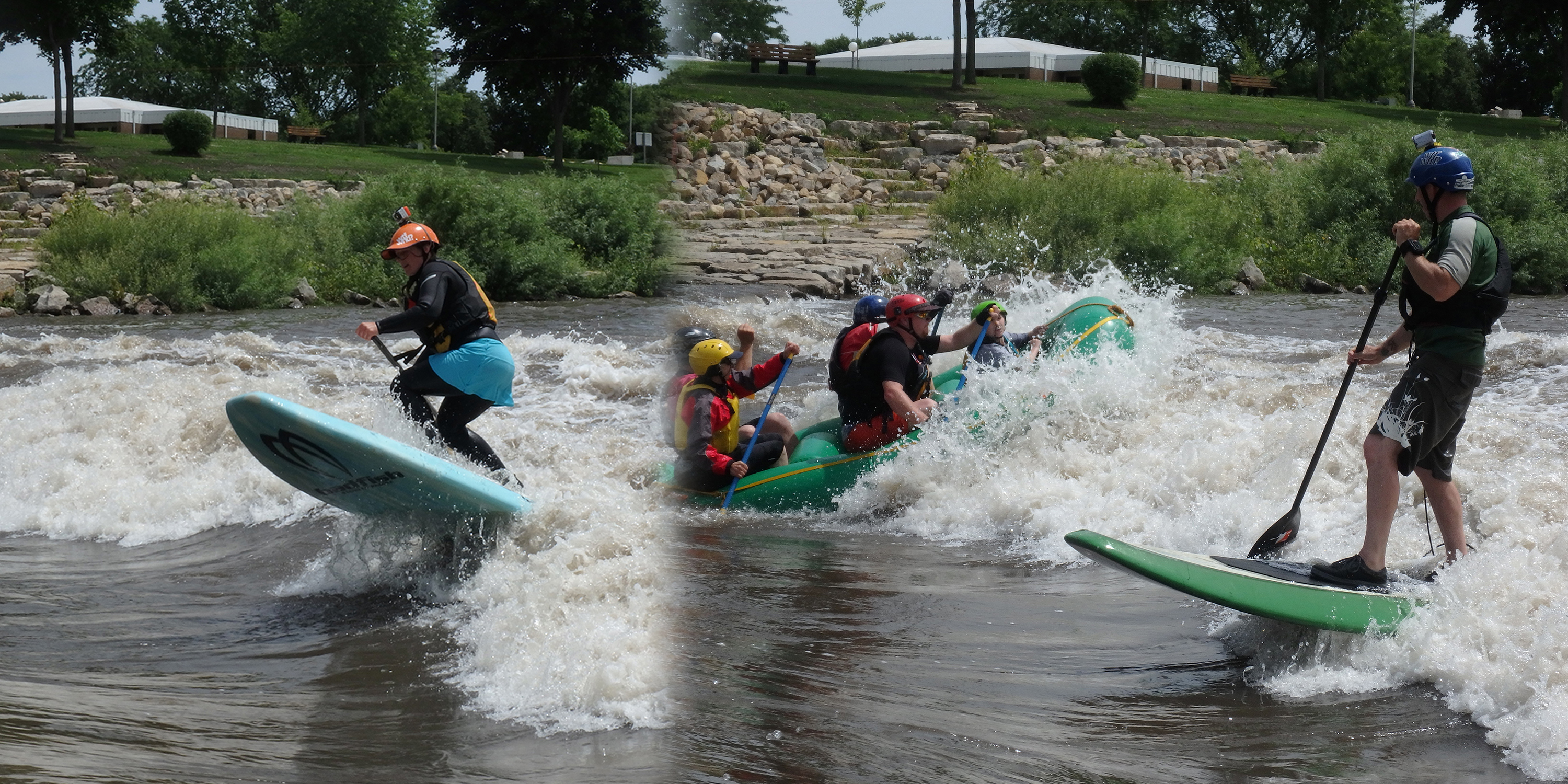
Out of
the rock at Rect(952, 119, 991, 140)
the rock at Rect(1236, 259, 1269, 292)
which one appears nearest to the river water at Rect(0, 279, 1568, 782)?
the rock at Rect(1236, 259, 1269, 292)

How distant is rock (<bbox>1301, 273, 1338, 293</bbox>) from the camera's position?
19016 mm

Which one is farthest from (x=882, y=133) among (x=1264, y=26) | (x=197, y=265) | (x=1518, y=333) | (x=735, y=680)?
(x=1264, y=26)

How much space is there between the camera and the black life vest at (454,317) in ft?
17.1

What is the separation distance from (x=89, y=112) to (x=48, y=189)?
1375 centimetres

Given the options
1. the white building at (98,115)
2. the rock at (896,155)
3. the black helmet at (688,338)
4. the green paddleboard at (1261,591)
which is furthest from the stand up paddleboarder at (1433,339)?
the white building at (98,115)

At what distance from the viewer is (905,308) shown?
6426mm

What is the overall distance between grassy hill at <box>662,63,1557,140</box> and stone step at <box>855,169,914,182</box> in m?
1.06

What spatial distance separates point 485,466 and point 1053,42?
126 feet

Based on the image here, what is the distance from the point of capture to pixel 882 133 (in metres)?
25.2

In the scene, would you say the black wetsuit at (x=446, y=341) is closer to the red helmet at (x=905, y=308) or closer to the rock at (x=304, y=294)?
the red helmet at (x=905, y=308)

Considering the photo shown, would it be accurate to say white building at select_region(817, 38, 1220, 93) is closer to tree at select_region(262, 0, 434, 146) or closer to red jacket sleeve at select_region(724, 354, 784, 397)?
red jacket sleeve at select_region(724, 354, 784, 397)

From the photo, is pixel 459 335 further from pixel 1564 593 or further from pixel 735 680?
pixel 1564 593

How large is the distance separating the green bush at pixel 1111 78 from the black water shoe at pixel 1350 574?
28.8 metres

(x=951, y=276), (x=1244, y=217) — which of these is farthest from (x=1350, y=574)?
(x=1244, y=217)
